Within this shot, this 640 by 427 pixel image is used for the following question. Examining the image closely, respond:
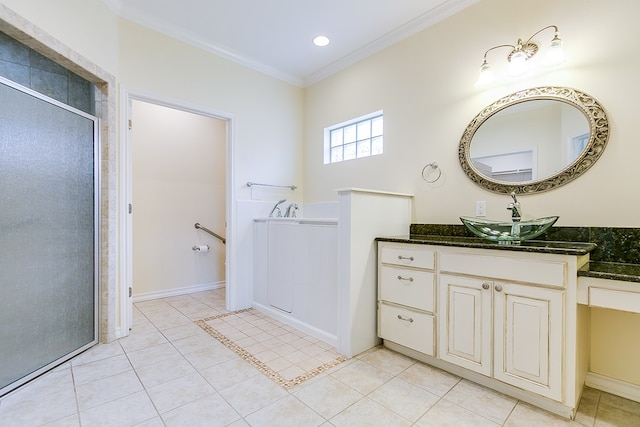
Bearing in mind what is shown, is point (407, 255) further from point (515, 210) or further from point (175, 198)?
point (175, 198)

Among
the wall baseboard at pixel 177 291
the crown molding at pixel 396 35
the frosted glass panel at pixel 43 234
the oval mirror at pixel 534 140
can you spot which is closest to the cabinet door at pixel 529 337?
the oval mirror at pixel 534 140

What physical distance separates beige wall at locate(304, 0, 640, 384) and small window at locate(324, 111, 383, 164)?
0.31ft

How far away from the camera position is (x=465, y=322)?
176cm

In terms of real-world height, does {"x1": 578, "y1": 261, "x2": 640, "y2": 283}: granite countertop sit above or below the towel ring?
below

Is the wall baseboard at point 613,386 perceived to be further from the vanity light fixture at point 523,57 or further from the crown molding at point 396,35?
the crown molding at point 396,35

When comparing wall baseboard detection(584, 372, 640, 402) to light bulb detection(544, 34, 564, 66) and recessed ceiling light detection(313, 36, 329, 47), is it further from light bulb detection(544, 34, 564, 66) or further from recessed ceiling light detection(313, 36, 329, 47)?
recessed ceiling light detection(313, 36, 329, 47)

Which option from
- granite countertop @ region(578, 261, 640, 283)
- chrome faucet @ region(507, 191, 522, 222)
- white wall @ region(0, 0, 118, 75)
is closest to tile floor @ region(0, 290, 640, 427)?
granite countertop @ region(578, 261, 640, 283)

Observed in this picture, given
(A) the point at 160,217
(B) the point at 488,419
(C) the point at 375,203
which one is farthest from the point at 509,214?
(A) the point at 160,217

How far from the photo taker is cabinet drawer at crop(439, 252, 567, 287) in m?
1.44

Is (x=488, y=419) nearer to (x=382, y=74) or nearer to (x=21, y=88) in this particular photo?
(x=382, y=74)

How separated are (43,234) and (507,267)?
9.19 feet

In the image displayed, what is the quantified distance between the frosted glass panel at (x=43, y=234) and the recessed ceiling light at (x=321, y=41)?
2036 millimetres

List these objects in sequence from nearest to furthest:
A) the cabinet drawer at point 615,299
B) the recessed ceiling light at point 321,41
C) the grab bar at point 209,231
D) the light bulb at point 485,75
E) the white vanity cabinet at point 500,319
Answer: the cabinet drawer at point 615,299 → the white vanity cabinet at point 500,319 → the light bulb at point 485,75 → the recessed ceiling light at point 321,41 → the grab bar at point 209,231

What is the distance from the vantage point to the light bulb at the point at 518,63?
76.1 inches
